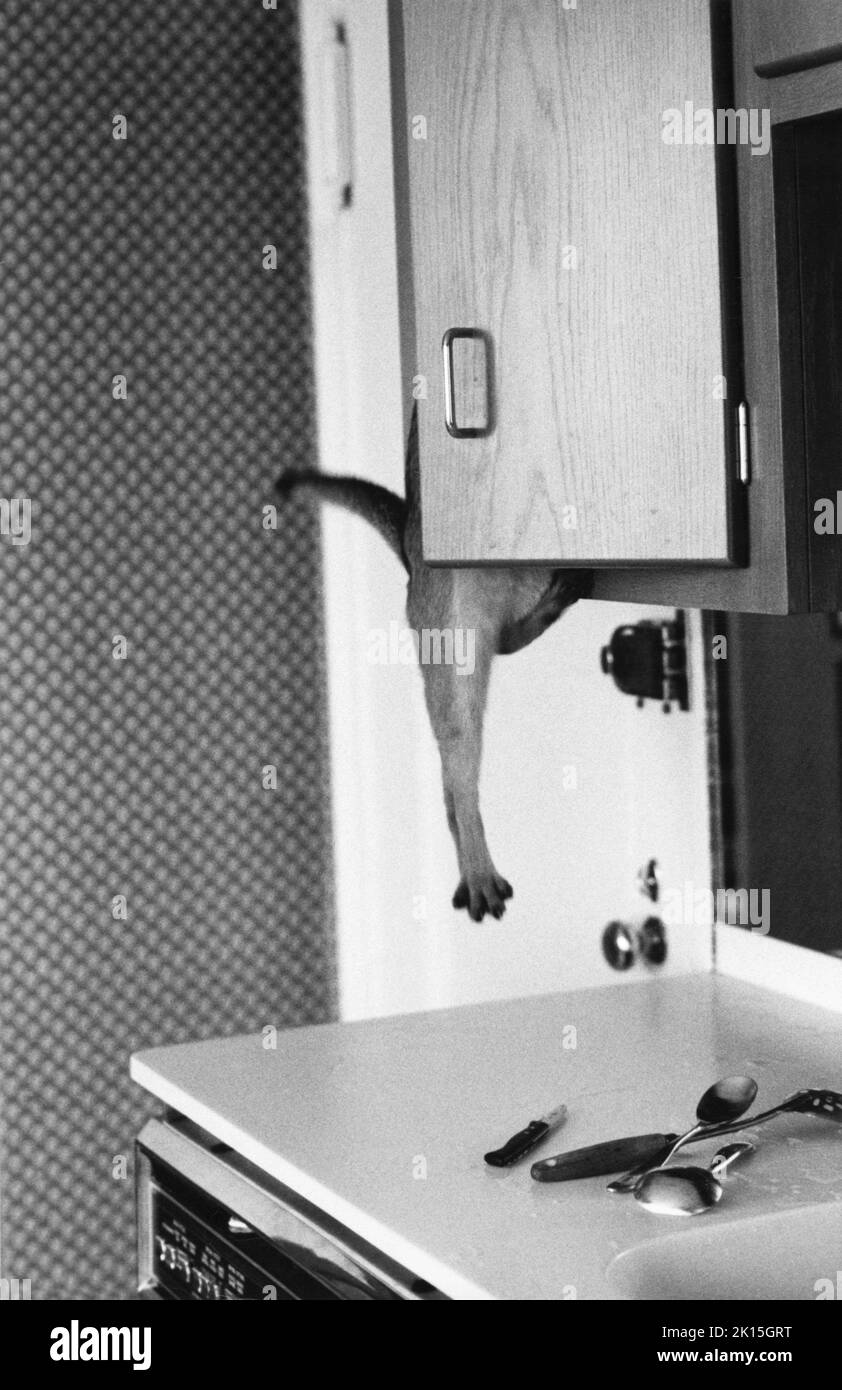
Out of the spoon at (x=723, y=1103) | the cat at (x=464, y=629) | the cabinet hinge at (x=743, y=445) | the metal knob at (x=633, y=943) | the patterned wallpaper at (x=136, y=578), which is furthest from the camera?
the patterned wallpaper at (x=136, y=578)

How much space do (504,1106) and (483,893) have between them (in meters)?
0.29

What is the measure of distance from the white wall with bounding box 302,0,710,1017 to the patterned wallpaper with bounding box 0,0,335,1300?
0.06m

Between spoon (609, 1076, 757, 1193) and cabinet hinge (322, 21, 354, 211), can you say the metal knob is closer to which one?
spoon (609, 1076, 757, 1193)

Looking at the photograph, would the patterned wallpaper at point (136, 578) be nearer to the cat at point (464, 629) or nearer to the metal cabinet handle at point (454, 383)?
the cat at point (464, 629)

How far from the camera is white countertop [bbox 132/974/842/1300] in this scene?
1196mm

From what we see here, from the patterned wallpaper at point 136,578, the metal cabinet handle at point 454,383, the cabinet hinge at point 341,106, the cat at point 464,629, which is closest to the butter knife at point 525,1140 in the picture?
the cat at point 464,629

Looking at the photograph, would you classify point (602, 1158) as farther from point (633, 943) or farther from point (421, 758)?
point (421, 758)

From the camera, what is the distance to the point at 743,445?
126 cm

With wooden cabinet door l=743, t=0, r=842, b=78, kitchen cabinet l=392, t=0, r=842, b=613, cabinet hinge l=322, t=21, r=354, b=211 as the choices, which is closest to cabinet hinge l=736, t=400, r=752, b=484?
kitchen cabinet l=392, t=0, r=842, b=613

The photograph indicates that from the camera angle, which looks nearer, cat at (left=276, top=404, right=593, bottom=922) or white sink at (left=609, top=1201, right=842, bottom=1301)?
white sink at (left=609, top=1201, right=842, bottom=1301)

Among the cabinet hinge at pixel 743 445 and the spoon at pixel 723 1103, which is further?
the spoon at pixel 723 1103

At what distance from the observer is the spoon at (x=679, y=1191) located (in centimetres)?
122

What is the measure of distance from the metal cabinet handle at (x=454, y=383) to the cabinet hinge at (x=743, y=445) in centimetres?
26
